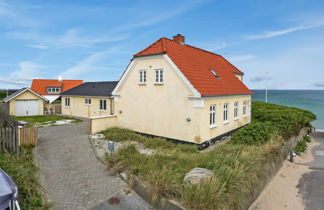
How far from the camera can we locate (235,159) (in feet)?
30.3

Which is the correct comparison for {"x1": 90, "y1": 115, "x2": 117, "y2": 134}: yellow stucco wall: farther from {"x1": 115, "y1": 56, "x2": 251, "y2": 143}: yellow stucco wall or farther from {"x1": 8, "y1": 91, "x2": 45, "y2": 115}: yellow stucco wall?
{"x1": 8, "y1": 91, "x2": 45, "y2": 115}: yellow stucco wall

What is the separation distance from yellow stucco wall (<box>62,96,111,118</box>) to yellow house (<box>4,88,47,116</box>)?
319 cm

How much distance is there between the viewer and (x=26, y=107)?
28109mm

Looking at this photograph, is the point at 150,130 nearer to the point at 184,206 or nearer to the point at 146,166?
the point at 146,166

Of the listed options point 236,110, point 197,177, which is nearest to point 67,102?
point 236,110

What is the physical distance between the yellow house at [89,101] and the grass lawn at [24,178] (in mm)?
14214

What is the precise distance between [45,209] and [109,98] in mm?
18053

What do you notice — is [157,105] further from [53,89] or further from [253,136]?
[53,89]

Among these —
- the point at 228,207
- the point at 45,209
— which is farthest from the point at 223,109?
the point at 45,209

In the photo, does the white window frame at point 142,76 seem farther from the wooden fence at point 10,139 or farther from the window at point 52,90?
the window at point 52,90

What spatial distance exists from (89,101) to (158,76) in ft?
48.8

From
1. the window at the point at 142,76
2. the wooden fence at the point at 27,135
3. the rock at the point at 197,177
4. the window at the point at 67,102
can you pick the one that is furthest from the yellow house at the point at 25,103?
the rock at the point at 197,177

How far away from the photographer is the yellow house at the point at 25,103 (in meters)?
27.0

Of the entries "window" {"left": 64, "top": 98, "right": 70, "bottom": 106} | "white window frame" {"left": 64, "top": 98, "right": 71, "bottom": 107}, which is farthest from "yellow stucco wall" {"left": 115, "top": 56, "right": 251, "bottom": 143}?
"window" {"left": 64, "top": 98, "right": 70, "bottom": 106}
